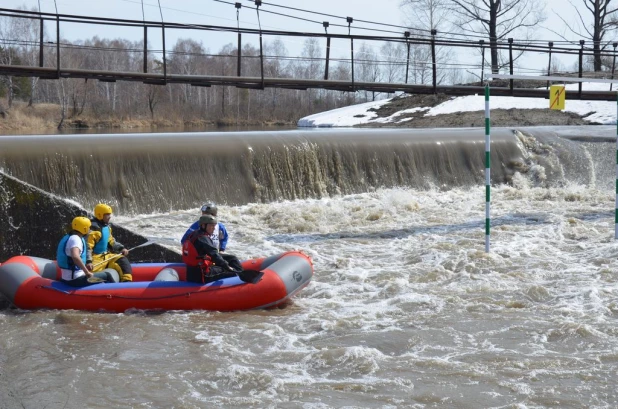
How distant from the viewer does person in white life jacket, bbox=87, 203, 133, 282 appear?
9195mm

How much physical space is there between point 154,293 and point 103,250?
1041 mm

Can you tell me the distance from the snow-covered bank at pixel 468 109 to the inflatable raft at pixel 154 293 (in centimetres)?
1802

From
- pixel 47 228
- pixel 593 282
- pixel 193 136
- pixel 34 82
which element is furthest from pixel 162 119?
pixel 593 282

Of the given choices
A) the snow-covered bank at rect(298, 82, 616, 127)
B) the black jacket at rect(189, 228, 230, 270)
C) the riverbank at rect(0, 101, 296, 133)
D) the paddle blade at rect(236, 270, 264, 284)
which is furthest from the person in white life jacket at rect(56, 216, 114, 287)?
the riverbank at rect(0, 101, 296, 133)

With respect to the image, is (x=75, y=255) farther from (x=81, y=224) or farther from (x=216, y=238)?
(x=216, y=238)

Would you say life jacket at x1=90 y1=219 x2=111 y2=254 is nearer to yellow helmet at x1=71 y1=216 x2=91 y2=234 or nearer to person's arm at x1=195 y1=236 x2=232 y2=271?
yellow helmet at x1=71 y1=216 x2=91 y2=234

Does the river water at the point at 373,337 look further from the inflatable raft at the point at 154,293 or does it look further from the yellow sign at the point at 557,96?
the yellow sign at the point at 557,96

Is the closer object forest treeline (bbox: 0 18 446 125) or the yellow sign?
the yellow sign

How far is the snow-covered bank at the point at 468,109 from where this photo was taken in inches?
1005

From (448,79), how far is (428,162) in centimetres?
2806

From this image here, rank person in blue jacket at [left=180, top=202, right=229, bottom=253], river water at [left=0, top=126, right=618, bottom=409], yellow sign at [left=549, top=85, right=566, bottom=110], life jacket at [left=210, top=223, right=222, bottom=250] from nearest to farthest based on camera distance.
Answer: river water at [left=0, top=126, right=618, bottom=409]
person in blue jacket at [left=180, top=202, right=229, bottom=253]
life jacket at [left=210, top=223, right=222, bottom=250]
yellow sign at [left=549, top=85, right=566, bottom=110]

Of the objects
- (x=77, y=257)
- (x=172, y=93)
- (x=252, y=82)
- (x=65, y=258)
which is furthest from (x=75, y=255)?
(x=172, y=93)

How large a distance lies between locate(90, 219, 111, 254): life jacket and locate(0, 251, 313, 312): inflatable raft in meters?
0.50

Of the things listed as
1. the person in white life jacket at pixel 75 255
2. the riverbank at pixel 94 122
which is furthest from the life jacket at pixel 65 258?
the riverbank at pixel 94 122
